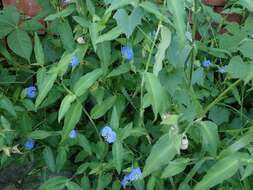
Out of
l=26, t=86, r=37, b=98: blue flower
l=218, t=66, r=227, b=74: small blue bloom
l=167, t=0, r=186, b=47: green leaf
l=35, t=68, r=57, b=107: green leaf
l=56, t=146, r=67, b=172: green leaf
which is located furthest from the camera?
l=218, t=66, r=227, b=74: small blue bloom

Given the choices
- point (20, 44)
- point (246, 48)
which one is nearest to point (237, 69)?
point (246, 48)

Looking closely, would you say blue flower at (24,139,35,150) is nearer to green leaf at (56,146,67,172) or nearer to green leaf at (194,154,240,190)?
green leaf at (56,146,67,172)

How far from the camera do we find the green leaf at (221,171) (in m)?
1.64

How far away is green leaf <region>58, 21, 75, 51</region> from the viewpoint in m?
2.12

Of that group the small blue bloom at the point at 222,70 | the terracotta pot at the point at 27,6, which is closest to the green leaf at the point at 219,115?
the small blue bloom at the point at 222,70

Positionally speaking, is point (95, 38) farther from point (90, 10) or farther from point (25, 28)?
point (25, 28)

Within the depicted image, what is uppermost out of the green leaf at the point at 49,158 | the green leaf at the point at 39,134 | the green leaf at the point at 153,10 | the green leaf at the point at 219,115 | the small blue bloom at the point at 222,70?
the green leaf at the point at 153,10

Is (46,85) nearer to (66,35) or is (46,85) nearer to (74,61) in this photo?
(74,61)

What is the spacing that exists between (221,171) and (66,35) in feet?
2.92

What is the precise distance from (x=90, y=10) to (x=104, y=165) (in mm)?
606

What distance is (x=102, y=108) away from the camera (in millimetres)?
2021

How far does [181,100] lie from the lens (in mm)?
1854

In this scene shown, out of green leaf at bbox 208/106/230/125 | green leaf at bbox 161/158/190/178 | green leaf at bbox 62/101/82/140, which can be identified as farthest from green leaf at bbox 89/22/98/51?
green leaf at bbox 208/106/230/125

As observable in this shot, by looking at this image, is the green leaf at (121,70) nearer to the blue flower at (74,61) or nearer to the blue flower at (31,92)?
the blue flower at (74,61)
